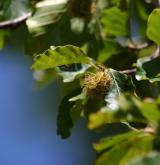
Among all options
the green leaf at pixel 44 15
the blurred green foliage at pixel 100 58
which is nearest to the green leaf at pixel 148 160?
the blurred green foliage at pixel 100 58

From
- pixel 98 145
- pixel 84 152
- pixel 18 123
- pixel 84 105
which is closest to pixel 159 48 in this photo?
pixel 84 105

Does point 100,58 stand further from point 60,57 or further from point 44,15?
point 60,57

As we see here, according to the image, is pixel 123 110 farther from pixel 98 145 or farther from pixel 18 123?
pixel 18 123

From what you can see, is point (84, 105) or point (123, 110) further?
point (84, 105)

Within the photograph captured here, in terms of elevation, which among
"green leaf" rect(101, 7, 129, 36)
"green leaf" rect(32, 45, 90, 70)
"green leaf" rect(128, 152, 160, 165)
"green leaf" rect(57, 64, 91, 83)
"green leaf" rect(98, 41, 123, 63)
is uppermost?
"green leaf" rect(128, 152, 160, 165)

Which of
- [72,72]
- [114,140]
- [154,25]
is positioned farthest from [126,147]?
[72,72]

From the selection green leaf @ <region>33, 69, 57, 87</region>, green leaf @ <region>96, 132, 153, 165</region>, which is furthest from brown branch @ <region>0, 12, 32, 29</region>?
green leaf @ <region>96, 132, 153, 165</region>

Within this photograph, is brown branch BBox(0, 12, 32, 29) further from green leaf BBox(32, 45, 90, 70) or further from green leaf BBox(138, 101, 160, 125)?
green leaf BBox(138, 101, 160, 125)
